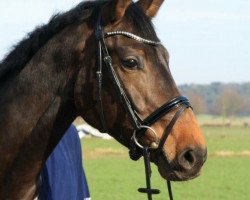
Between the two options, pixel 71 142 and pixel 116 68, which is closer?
pixel 116 68

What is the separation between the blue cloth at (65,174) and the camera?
4816 millimetres

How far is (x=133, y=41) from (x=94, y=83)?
1.43 feet

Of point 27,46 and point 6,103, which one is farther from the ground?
point 27,46

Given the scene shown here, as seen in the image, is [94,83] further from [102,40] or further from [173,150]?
[173,150]

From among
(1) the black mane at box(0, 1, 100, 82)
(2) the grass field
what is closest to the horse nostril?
(1) the black mane at box(0, 1, 100, 82)

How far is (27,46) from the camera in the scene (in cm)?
455

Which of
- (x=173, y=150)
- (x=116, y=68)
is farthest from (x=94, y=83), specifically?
(x=173, y=150)

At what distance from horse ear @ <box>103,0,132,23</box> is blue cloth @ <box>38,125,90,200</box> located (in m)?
1.45

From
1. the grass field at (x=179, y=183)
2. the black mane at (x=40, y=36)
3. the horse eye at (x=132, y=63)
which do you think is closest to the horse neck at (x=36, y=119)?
the black mane at (x=40, y=36)

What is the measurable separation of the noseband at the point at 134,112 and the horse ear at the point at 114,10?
0.07 metres

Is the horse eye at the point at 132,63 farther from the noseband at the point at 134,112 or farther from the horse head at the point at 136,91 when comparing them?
the noseband at the point at 134,112

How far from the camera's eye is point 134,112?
4090 millimetres

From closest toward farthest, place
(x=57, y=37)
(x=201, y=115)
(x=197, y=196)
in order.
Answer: (x=57, y=37) → (x=197, y=196) → (x=201, y=115)

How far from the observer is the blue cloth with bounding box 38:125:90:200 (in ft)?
15.8
